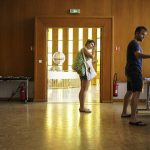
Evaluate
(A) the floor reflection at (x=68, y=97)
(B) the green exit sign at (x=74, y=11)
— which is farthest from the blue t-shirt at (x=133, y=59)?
(A) the floor reflection at (x=68, y=97)

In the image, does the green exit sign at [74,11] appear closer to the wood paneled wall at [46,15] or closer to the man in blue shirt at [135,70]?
the wood paneled wall at [46,15]

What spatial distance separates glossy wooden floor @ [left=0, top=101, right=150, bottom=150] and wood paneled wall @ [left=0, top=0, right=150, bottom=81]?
1688 mm

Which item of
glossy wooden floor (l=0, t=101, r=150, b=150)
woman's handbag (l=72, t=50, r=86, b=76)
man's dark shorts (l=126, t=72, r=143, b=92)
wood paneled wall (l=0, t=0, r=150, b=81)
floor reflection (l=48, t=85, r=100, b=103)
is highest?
wood paneled wall (l=0, t=0, r=150, b=81)

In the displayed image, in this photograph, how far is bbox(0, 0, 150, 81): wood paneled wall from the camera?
329 inches

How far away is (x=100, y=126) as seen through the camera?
507 cm

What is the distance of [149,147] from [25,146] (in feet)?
4.19

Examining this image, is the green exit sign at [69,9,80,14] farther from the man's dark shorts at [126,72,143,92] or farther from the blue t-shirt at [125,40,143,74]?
the man's dark shorts at [126,72,143,92]

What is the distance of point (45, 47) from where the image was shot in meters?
8.32

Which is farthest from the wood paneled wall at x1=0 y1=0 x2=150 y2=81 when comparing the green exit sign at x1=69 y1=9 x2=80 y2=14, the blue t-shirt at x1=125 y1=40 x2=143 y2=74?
the blue t-shirt at x1=125 y1=40 x2=143 y2=74

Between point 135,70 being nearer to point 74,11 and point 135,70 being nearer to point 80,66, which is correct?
point 80,66

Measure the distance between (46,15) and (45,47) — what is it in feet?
2.33

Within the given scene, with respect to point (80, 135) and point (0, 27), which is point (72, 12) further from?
point (80, 135)

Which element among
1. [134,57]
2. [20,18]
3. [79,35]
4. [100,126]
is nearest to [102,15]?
[20,18]

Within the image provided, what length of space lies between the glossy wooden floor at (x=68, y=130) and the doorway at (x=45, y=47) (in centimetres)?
130
